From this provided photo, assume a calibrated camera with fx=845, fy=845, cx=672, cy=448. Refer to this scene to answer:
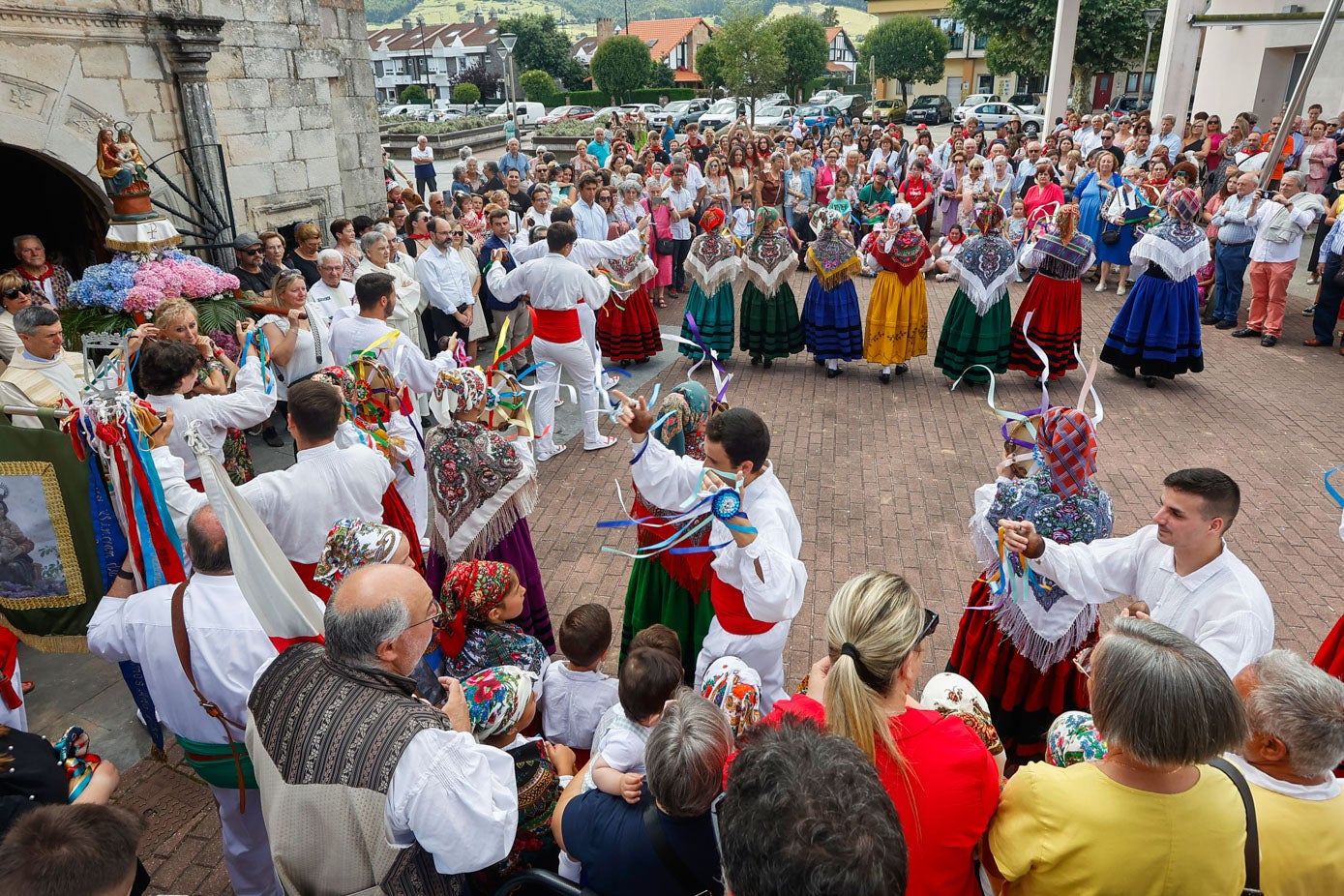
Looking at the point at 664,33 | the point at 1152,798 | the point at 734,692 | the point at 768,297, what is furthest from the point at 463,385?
the point at 664,33

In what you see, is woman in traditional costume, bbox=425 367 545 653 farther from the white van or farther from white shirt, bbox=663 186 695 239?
the white van

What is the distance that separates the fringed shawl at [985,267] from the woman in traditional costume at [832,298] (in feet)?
3.63

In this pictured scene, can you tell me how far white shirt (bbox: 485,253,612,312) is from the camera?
725 centimetres

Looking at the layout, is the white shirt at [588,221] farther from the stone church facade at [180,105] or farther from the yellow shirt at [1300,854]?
the yellow shirt at [1300,854]

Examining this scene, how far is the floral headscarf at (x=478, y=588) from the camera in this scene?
3.38 metres

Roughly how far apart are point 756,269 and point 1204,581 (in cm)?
671

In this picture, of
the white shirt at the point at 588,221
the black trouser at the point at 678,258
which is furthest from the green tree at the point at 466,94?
the white shirt at the point at 588,221

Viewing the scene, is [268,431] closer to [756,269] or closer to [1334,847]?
[756,269]

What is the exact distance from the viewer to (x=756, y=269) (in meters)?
9.25

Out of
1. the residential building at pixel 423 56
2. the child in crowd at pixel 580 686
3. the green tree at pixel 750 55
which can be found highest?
the residential building at pixel 423 56

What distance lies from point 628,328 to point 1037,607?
6.83 m

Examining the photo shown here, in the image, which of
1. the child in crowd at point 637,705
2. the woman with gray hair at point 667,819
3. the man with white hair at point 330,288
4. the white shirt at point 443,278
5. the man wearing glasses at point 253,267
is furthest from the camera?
the white shirt at point 443,278

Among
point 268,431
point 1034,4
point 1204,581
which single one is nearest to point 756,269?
point 268,431

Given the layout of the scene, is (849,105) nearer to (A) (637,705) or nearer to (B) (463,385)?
(B) (463,385)
